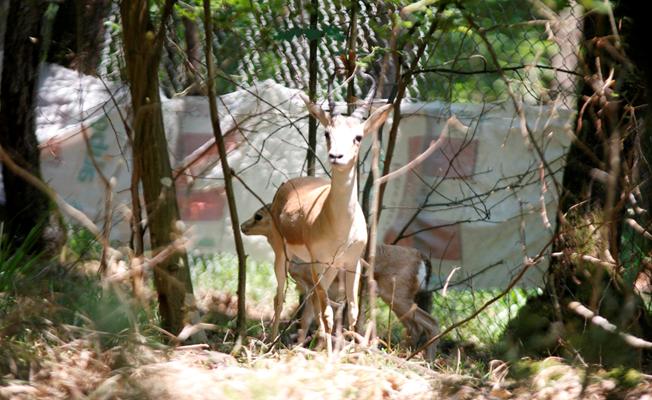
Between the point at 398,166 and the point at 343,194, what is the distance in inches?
85.0

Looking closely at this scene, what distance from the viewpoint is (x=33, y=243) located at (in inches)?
244

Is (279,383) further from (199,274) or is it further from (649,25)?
(199,274)

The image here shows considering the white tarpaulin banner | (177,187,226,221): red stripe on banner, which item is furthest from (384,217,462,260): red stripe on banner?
(177,187,226,221): red stripe on banner

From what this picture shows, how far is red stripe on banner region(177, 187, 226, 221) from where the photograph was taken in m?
8.20

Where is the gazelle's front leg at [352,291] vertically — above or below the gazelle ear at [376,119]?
below

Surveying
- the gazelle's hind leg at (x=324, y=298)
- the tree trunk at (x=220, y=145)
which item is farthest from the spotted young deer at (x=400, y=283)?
the tree trunk at (x=220, y=145)

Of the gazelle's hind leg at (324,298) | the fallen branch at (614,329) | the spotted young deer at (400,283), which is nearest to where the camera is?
the fallen branch at (614,329)

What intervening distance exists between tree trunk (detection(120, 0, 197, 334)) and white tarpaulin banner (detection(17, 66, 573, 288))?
8.69 feet

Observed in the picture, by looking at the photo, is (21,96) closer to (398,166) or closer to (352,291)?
(352,291)

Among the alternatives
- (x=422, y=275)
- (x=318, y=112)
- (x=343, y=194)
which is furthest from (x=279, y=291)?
(x=318, y=112)

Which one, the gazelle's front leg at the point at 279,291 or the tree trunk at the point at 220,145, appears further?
the gazelle's front leg at the point at 279,291

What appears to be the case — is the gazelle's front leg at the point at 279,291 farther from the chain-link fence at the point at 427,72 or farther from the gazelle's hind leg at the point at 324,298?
the chain-link fence at the point at 427,72

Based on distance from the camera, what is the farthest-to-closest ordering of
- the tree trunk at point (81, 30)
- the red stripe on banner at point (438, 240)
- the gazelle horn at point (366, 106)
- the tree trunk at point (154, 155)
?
A: the tree trunk at point (81, 30) → the red stripe on banner at point (438, 240) → the gazelle horn at point (366, 106) → the tree trunk at point (154, 155)

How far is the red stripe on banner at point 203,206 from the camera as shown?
8.20m
